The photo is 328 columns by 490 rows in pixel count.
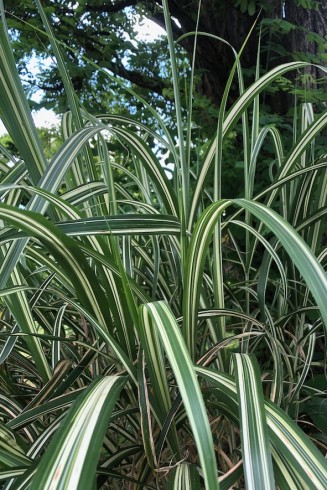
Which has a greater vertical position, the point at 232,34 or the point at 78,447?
the point at 232,34

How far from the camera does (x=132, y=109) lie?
2.25 metres

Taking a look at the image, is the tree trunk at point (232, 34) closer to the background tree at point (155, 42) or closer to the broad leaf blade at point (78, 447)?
the background tree at point (155, 42)

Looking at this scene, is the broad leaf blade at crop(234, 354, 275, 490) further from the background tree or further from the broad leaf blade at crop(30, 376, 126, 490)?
the background tree

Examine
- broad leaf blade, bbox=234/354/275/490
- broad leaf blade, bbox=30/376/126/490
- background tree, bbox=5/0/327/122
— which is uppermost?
background tree, bbox=5/0/327/122

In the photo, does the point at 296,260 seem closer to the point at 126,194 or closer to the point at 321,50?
the point at 126,194

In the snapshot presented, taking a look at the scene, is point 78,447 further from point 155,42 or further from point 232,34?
point 155,42

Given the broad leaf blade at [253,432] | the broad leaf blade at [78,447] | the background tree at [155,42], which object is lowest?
the broad leaf blade at [78,447]

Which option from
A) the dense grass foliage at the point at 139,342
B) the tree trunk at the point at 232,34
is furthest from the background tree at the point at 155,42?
the dense grass foliage at the point at 139,342

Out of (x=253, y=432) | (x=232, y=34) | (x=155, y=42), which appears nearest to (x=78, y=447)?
(x=253, y=432)

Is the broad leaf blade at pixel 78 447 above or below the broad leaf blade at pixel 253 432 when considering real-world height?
below

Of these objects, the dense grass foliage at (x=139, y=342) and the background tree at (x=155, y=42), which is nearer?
the dense grass foliage at (x=139, y=342)

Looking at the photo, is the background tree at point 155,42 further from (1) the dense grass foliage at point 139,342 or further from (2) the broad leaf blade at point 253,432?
(2) the broad leaf blade at point 253,432

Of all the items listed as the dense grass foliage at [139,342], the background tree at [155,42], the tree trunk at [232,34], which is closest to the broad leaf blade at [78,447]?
the dense grass foliage at [139,342]

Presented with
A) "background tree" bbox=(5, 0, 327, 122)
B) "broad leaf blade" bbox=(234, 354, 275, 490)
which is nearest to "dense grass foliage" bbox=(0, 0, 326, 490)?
"broad leaf blade" bbox=(234, 354, 275, 490)
